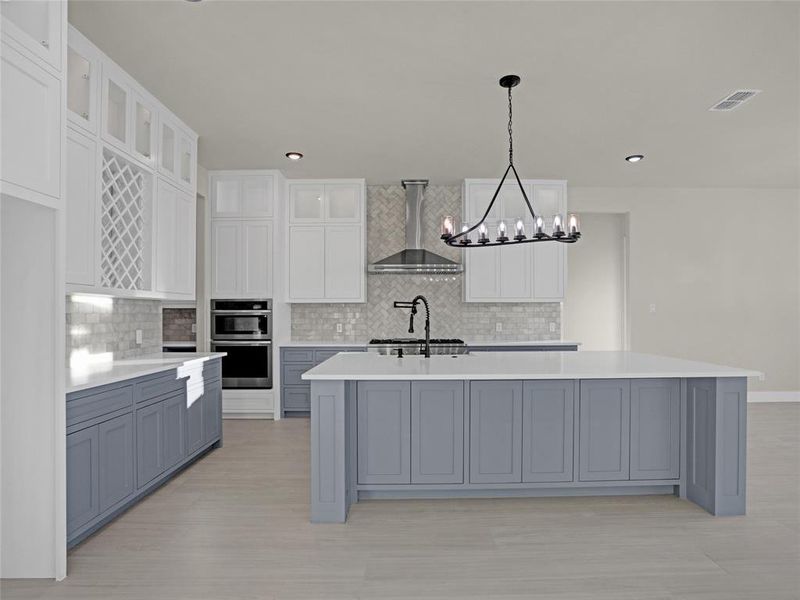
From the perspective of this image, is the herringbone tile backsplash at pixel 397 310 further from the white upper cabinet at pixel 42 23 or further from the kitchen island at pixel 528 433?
the white upper cabinet at pixel 42 23

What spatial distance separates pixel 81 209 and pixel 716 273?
6897 mm

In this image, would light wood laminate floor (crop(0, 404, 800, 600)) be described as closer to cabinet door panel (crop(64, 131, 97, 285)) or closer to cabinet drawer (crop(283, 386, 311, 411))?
cabinet door panel (crop(64, 131, 97, 285))

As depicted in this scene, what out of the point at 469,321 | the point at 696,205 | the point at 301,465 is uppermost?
the point at 696,205

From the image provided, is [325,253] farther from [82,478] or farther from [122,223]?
[82,478]

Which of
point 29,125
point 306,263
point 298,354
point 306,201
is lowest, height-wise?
point 298,354

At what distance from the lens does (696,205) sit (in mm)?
6688

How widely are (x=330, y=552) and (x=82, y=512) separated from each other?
1.24 m

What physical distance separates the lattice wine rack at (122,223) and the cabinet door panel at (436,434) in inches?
81.0

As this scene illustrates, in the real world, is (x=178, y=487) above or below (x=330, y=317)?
below

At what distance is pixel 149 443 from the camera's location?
3299mm

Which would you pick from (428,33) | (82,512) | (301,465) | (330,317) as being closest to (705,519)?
(301,465)

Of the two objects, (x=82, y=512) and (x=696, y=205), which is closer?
(x=82, y=512)

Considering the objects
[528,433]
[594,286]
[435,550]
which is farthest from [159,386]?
[594,286]

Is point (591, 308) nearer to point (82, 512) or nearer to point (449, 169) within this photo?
point (449, 169)
